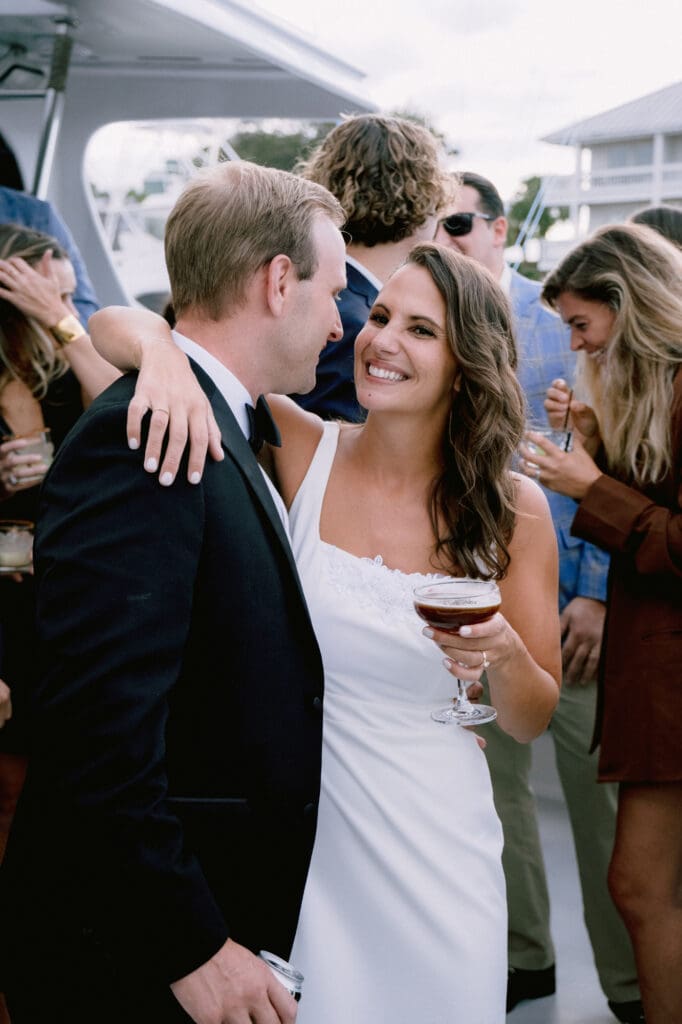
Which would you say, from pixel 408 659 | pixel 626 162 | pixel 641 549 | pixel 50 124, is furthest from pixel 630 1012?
pixel 626 162

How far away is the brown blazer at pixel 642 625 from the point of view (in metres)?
2.66

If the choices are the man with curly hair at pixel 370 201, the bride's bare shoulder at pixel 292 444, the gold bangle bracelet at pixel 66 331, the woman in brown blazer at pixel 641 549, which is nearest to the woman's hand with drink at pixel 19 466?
the gold bangle bracelet at pixel 66 331

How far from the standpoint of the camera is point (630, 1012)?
3135 millimetres

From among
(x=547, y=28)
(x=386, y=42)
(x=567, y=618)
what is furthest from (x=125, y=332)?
(x=386, y=42)

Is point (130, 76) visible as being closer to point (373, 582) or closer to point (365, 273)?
point (365, 273)

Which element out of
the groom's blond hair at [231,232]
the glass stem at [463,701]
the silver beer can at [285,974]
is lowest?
the silver beer can at [285,974]

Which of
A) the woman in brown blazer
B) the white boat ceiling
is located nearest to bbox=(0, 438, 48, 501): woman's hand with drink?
the woman in brown blazer

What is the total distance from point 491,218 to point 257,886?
117 inches

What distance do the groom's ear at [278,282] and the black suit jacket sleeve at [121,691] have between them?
0.45 metres

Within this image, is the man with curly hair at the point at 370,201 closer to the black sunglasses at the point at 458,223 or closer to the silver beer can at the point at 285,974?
the black sunglasses at the point at 458,223

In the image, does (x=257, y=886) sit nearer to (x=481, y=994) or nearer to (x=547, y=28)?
(x=481, y=994)

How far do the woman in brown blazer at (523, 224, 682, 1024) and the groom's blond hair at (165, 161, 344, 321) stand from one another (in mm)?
1295

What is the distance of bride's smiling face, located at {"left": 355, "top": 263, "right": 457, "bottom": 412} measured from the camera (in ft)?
7.00

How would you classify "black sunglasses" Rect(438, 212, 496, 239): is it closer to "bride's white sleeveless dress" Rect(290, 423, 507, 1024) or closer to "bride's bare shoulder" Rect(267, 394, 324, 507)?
"bride's bare shoulder" Rect(267, 394, 324, 507)
